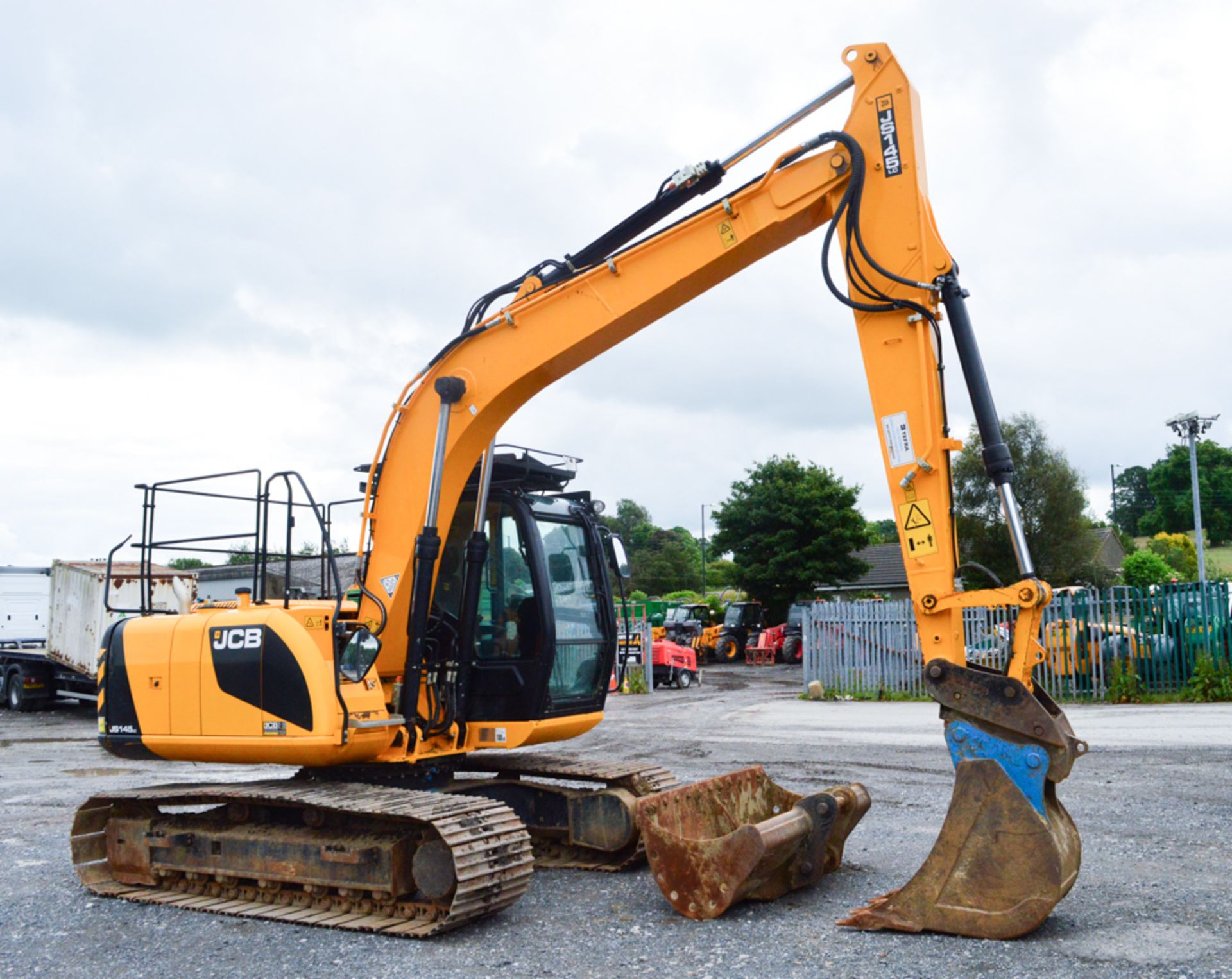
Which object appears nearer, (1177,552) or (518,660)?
(518,660)

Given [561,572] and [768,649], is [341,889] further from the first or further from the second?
[768,649]

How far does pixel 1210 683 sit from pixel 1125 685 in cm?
120

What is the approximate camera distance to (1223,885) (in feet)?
20.3

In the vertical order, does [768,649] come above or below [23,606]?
below

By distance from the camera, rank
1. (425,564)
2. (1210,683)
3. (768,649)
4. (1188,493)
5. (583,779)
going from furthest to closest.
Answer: (1188,493) < (768,649) < (1210,683) < (583,779) < (425,564)

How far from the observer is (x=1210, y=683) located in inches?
663

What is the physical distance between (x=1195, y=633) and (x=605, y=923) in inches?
586

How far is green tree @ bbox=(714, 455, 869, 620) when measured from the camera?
38.0 meters

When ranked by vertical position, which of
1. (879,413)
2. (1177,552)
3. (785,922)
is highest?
(1177,552)

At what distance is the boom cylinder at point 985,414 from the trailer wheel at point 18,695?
869 inches

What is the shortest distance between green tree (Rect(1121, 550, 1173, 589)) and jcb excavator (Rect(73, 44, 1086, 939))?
101ft

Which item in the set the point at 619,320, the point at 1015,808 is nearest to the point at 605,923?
the point at 1015,808

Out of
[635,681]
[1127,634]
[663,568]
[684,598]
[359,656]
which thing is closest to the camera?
[359,656]

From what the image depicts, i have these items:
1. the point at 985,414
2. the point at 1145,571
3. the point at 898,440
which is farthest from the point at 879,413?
Answer: the point at 1145,571
